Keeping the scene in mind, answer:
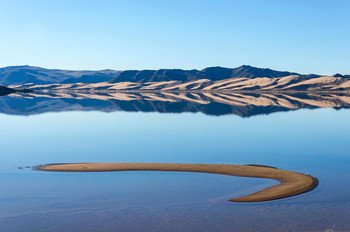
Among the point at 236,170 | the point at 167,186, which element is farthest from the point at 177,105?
the point at 167,186

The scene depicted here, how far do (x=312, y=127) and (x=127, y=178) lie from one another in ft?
113

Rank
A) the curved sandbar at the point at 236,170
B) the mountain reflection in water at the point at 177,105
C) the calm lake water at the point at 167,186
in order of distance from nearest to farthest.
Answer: the calm lake water at the point at 167,186 < the curved sandbar at the point at 236,170 < the mountain reflection in water at the point at 177,105

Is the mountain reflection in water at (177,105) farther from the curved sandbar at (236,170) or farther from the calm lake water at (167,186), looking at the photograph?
the curved sandbar at (236,170)

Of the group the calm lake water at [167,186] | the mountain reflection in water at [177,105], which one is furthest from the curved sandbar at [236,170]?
the mountain reflection in water at [177,105]

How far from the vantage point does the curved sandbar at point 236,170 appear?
20.7 m

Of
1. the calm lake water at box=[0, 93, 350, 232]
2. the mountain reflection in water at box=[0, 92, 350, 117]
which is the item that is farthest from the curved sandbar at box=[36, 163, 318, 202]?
the mountain reflection in water at box=[0, 92, 350, 117]

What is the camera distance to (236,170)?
2527 cm

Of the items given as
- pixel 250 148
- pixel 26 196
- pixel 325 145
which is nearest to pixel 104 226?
pixel 26 196

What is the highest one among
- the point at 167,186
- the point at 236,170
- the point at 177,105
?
the point at 177,105

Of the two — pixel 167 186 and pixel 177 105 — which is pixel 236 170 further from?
pixel 177 105

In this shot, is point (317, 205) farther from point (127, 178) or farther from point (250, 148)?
point (250, 148)

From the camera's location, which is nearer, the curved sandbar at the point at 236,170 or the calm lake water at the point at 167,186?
the calm lake water at the point at 167,186

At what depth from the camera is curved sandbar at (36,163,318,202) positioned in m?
20.7

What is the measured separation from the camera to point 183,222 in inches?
647
